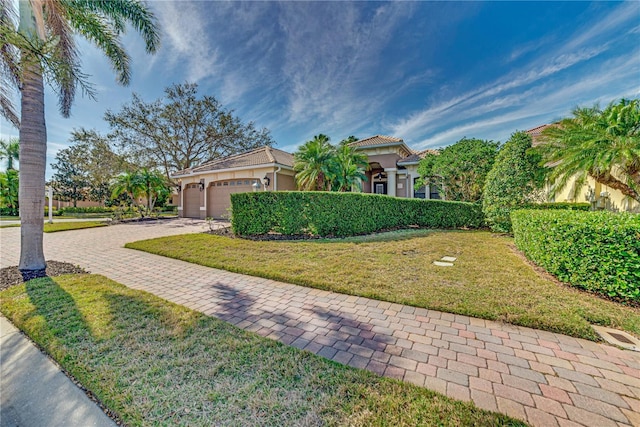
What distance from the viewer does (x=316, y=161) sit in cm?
1215

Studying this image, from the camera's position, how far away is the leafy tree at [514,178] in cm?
813

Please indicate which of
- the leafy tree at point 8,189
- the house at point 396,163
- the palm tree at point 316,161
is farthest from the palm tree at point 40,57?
the leafy tree at point 8,189

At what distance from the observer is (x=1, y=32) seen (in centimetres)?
273

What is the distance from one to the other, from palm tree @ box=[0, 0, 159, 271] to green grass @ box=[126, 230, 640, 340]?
2832 mm

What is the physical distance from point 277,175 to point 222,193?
4.93 m

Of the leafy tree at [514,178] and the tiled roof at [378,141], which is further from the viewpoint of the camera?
the tiled roof at [378,141]

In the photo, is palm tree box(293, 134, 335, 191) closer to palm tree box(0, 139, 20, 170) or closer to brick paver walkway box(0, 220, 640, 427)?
brick paver walkway box(0, 220, 640, 427)

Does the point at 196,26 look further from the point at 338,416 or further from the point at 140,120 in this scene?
the point at 140,120

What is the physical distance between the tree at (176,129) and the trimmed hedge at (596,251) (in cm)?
2703

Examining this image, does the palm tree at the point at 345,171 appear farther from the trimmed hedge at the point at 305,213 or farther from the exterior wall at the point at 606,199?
the exterior wall at the point at 606,199

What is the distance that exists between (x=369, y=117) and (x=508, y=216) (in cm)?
932

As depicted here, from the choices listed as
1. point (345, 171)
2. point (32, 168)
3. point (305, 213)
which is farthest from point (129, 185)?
point (305, 213)

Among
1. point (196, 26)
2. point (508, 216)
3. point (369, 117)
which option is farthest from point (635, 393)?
point (369, 117)

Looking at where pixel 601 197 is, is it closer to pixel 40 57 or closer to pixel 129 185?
pixel 40 57
